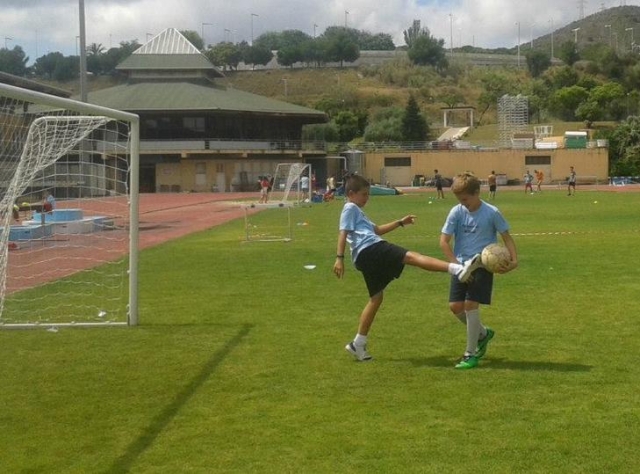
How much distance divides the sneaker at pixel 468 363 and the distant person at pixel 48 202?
28.9ft

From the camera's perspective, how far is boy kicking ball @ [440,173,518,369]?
333 inches

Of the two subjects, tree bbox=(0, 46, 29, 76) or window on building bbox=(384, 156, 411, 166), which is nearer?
window on building bbox=(384, 156, 411, 166)

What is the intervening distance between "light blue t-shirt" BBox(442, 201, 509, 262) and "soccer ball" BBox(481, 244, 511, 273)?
1.01 feet

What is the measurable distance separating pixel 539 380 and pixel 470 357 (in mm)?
730

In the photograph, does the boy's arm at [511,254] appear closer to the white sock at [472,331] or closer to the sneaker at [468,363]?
the white sock at [472,331]

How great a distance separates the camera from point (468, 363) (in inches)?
334

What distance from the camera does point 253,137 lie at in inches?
3206

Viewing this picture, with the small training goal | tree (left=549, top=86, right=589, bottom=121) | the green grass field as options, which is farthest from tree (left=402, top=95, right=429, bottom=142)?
the green grass field

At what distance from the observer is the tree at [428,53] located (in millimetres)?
178750

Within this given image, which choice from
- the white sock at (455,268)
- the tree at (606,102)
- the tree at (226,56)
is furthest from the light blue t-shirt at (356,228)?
the tree at (226,56)

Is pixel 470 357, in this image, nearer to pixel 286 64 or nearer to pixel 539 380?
pixel 539 380

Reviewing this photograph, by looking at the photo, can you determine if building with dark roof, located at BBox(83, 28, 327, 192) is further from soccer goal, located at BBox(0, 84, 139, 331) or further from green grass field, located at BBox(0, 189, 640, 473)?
green grass field, located at BBox(0, 189, 640, 473)

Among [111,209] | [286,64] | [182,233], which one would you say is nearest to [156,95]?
[182,233]

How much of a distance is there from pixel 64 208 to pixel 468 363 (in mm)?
11928
